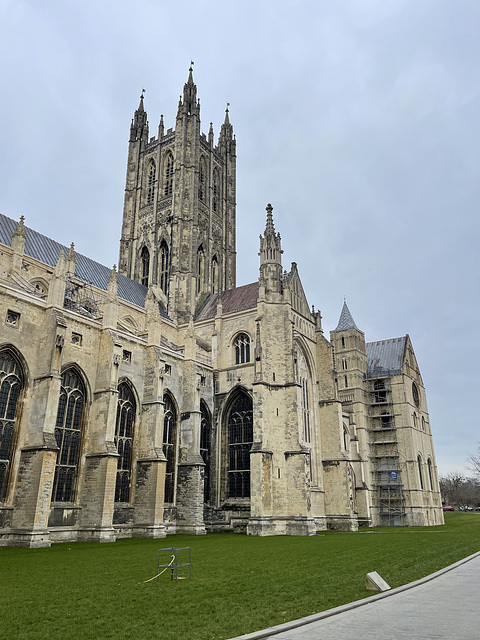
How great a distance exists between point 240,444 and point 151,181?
31581mm

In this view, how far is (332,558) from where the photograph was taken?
623 inches

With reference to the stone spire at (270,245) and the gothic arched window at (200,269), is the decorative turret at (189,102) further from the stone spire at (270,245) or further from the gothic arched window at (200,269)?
the stone spire at (270,245)

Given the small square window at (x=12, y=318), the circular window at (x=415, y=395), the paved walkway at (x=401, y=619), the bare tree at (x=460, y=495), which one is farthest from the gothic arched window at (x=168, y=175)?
the bare tree at (x=460, y=495)

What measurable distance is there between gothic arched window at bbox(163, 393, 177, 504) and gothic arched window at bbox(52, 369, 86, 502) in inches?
251

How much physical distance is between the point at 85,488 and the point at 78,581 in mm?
14024

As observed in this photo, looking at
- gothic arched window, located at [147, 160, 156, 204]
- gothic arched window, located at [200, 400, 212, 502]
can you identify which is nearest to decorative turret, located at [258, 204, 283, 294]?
gothic arched window, located at [200, 400, 212, 502]

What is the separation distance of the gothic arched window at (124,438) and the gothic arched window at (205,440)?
7028mm

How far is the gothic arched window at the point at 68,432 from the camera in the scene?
2423cm

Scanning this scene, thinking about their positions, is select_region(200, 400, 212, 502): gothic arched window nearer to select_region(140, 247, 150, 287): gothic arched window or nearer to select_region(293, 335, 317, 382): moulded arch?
select_region(293, 335, 317, 382): moulded arch

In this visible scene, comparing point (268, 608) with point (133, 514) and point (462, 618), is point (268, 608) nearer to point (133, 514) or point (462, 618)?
point (462, 618)

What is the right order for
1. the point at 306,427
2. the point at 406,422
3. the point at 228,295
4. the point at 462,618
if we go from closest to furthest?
the point at 462,618, the point at 306,427, the point at 228,295, the point at 406,422

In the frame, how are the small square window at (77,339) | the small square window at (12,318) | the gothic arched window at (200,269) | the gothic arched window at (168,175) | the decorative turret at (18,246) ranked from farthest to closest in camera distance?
the gothic arched window at (168,175)
the gothic arched window at (200,269)
the decorative turret at (18,246)
the small square window at (77,339)
the small square window at (12,318)

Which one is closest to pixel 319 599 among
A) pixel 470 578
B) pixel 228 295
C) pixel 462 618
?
pixel 462 618

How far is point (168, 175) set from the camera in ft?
170
